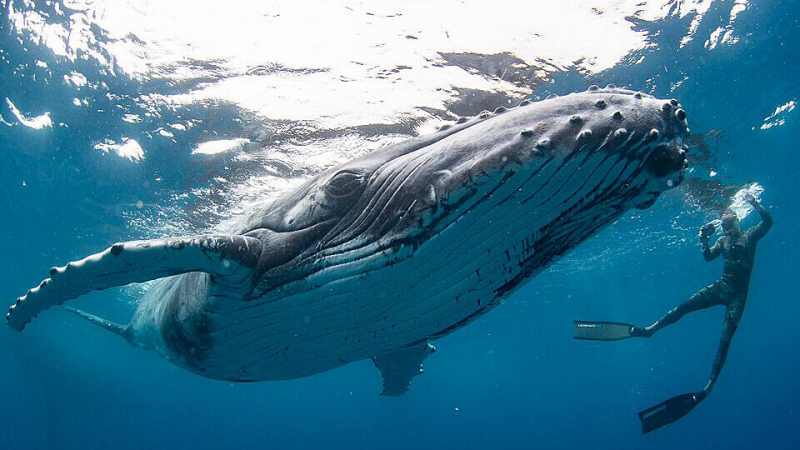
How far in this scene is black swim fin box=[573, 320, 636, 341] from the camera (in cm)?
747

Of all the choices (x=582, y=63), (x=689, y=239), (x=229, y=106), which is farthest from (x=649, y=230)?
(x=229, y=106)

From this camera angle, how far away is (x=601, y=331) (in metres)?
7.58

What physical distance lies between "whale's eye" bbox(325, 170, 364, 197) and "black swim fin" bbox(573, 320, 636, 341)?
582cm

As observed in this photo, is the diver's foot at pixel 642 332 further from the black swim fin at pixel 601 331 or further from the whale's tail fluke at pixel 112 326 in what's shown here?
the whale's tail fluke at pixel 112 326

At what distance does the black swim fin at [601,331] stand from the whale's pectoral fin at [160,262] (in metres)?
6.26

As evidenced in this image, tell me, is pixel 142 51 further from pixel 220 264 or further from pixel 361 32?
pixel 220 264

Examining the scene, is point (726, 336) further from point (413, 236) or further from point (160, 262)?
point (160, 262)

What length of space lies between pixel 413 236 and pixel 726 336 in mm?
11568

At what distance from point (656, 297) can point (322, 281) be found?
161ft

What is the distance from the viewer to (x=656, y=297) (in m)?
43.5

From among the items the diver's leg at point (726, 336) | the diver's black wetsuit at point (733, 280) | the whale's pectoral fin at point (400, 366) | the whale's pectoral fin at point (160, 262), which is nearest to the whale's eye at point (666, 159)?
the whale's pectoral fin at point (160, 262)

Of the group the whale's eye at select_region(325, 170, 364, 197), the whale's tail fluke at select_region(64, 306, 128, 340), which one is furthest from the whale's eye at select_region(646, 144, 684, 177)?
the whale's tail fluke at select_region(64, 306, 128, 340)

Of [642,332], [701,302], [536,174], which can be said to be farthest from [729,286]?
[536,174]

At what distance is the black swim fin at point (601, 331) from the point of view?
7.47m
